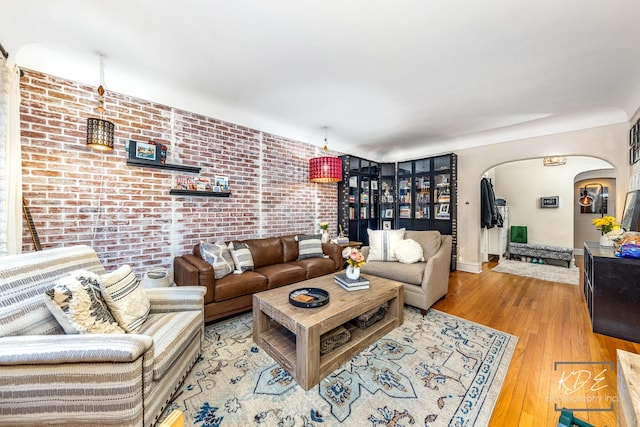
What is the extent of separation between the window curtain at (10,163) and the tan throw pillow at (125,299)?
92 centimetres

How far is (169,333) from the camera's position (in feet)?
4.77

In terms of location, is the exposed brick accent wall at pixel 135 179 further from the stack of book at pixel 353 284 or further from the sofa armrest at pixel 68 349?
the stack of book at pixel 353 284

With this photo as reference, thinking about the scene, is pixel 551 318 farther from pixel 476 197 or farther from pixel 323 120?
pixel 323 120

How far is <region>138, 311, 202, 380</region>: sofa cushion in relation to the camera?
127 centimetres

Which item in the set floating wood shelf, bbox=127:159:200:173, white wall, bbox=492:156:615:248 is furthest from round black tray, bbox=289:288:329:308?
white wall, bbox=492:156:615:248

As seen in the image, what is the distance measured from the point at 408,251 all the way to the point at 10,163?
3.78 meters

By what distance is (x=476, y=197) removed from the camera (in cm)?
440

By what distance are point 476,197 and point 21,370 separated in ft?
17.8

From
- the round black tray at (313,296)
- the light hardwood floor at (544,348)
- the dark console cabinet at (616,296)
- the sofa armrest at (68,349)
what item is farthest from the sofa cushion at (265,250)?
the dark console cabinet at (616,296)

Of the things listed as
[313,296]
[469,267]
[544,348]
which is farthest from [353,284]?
[469,267]

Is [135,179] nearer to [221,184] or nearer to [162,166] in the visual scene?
[162,166]

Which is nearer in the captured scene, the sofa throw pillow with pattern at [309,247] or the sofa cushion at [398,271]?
the sofa cushion at [398,271]

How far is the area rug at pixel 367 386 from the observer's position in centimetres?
135

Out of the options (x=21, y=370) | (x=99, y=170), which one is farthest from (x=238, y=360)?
(x=99, y=170)
